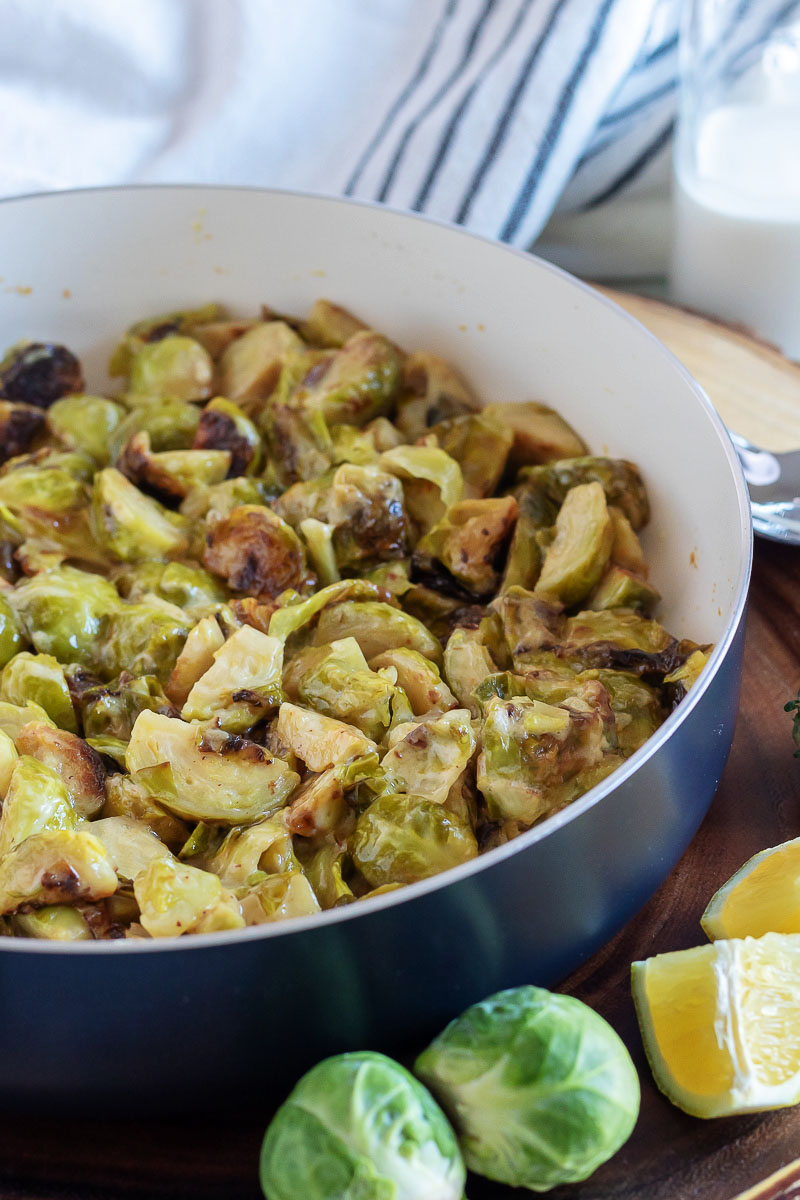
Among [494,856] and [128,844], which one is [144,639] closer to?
[128,844]

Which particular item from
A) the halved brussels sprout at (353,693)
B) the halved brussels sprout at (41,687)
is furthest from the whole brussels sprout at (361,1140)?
the halved brussels sprout at (41,687)

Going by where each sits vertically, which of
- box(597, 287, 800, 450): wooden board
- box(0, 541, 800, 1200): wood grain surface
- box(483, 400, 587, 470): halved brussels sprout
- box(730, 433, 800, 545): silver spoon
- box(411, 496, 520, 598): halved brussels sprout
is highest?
box(597, 287, 800, 450): wooden board

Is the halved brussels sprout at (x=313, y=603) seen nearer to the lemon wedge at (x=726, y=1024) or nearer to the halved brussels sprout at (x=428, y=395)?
the halved brussels sprout at (x=428, y=395)

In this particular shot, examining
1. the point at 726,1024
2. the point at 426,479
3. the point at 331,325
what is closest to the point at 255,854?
the point at 726,1024

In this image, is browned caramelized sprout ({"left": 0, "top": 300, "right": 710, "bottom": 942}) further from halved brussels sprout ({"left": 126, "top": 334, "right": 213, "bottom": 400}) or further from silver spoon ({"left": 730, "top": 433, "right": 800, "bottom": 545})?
silver spoon ({"left": 730, "top": 433, "right": 800, "bottom": 545})

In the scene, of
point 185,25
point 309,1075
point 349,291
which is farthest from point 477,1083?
point 185,25

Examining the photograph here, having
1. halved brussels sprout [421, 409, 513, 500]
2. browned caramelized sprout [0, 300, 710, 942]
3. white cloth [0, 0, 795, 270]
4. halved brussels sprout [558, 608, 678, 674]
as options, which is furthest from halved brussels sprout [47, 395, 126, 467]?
halved brussels sprout [558, 608, 678, 674]
